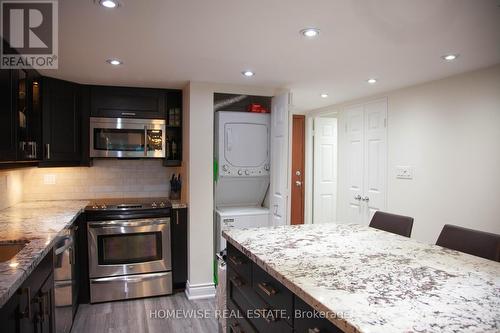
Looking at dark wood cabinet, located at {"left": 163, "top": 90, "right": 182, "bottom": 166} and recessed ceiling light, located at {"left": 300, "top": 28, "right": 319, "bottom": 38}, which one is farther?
dark wood cabinet, located at {"left": 163, "top": 90, "right": 182, "bottom": 166}

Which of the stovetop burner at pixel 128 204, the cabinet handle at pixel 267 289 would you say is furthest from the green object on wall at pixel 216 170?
the cabinet handle at pixel 267 289

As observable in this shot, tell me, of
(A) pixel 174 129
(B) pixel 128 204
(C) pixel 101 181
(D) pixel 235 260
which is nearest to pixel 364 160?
(A) pixel 174 129

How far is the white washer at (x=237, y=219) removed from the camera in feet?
11.8

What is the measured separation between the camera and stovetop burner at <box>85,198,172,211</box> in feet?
11.0

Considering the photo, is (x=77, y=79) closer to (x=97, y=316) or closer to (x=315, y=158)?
(x=97, y=316)

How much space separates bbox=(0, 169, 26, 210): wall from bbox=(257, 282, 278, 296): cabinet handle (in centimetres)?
257

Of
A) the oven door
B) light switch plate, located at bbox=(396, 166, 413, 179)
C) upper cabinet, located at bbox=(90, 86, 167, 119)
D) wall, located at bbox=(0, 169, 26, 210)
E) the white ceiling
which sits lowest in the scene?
the oven door

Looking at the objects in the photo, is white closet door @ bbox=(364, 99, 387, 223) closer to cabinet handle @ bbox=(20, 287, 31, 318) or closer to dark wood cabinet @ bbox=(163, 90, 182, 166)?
dark wood cabinet @ bbox=(163, 90, 182, 166)

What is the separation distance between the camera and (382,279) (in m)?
1.34

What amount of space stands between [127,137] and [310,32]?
2378mm

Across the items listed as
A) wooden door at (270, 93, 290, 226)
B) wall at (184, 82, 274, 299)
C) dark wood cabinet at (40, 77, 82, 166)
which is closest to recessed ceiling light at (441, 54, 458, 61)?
wooden door at (270, 93, 290, 226)

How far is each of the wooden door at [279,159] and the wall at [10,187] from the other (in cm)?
252

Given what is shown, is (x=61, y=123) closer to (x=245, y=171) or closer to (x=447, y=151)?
(x=245, y=171)

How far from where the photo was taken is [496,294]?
1204mm
